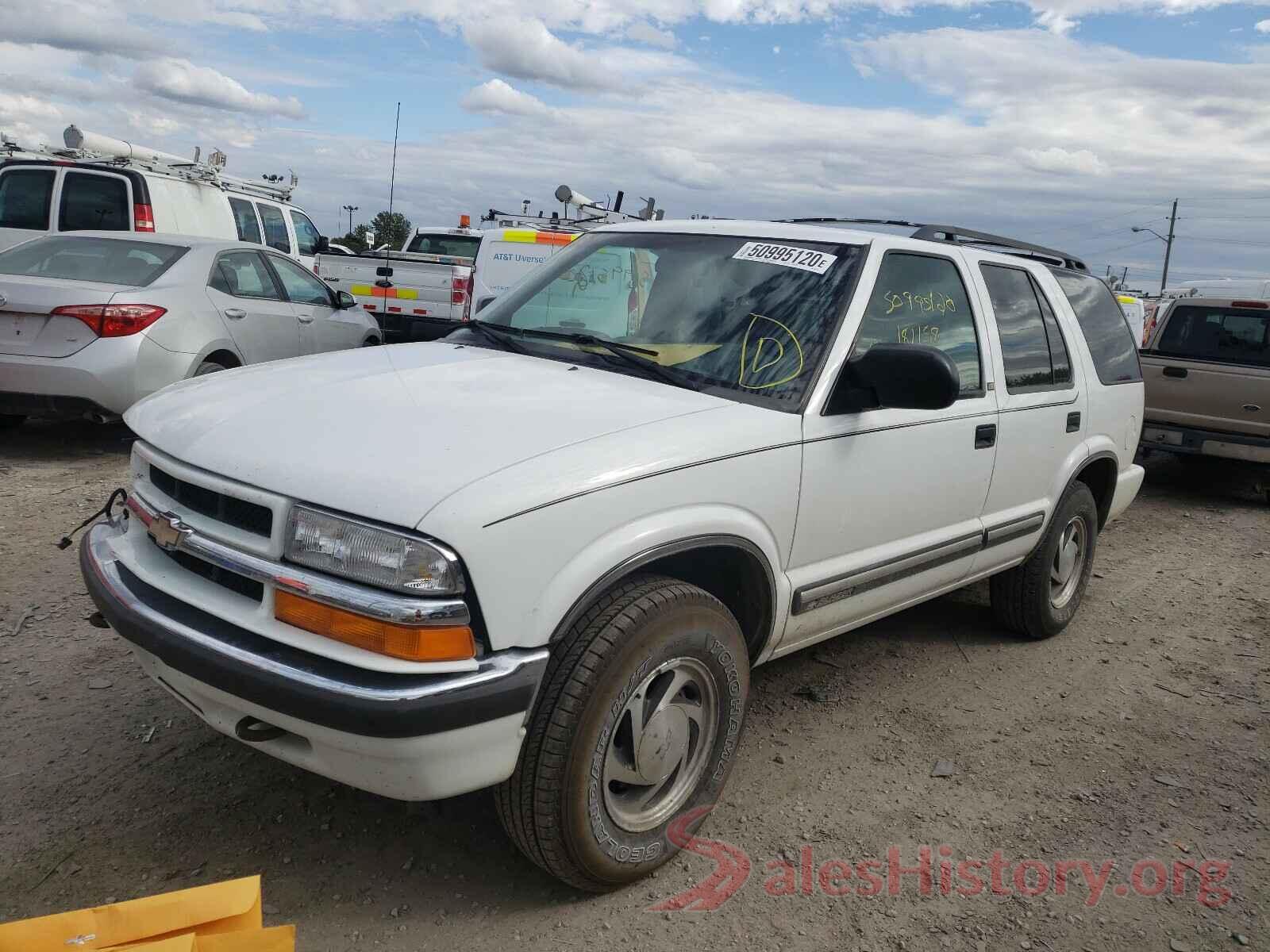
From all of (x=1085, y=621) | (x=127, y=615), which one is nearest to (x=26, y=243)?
(x=127, y=615)

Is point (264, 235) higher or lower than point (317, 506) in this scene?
higher

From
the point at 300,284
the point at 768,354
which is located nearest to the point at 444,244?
the point at 300,284

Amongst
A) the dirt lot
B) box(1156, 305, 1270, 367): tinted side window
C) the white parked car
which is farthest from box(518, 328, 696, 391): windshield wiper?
box(1156, 305, 1270, 367): tinted side window

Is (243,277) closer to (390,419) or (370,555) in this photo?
(390,419)

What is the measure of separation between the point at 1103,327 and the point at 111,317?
18.9ft

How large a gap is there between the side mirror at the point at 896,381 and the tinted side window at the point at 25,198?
912cm

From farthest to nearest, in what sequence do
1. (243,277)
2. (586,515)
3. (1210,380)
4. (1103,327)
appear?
(1210,380)
(243,277)
(1103,327)
(586,515)

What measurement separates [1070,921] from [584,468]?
1.83m

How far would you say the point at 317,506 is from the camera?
7.63 feet

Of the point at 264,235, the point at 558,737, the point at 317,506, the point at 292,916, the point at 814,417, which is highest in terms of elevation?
the point at 264,235

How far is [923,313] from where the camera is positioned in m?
3.76

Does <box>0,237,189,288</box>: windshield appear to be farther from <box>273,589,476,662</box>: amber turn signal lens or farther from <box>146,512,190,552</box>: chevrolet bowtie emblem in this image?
<box>273,589,476,662</box>: amber turn signal lens

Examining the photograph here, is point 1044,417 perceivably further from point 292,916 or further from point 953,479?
point 292,916

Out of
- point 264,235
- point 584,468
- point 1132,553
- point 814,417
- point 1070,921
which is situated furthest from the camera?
point 264,235
